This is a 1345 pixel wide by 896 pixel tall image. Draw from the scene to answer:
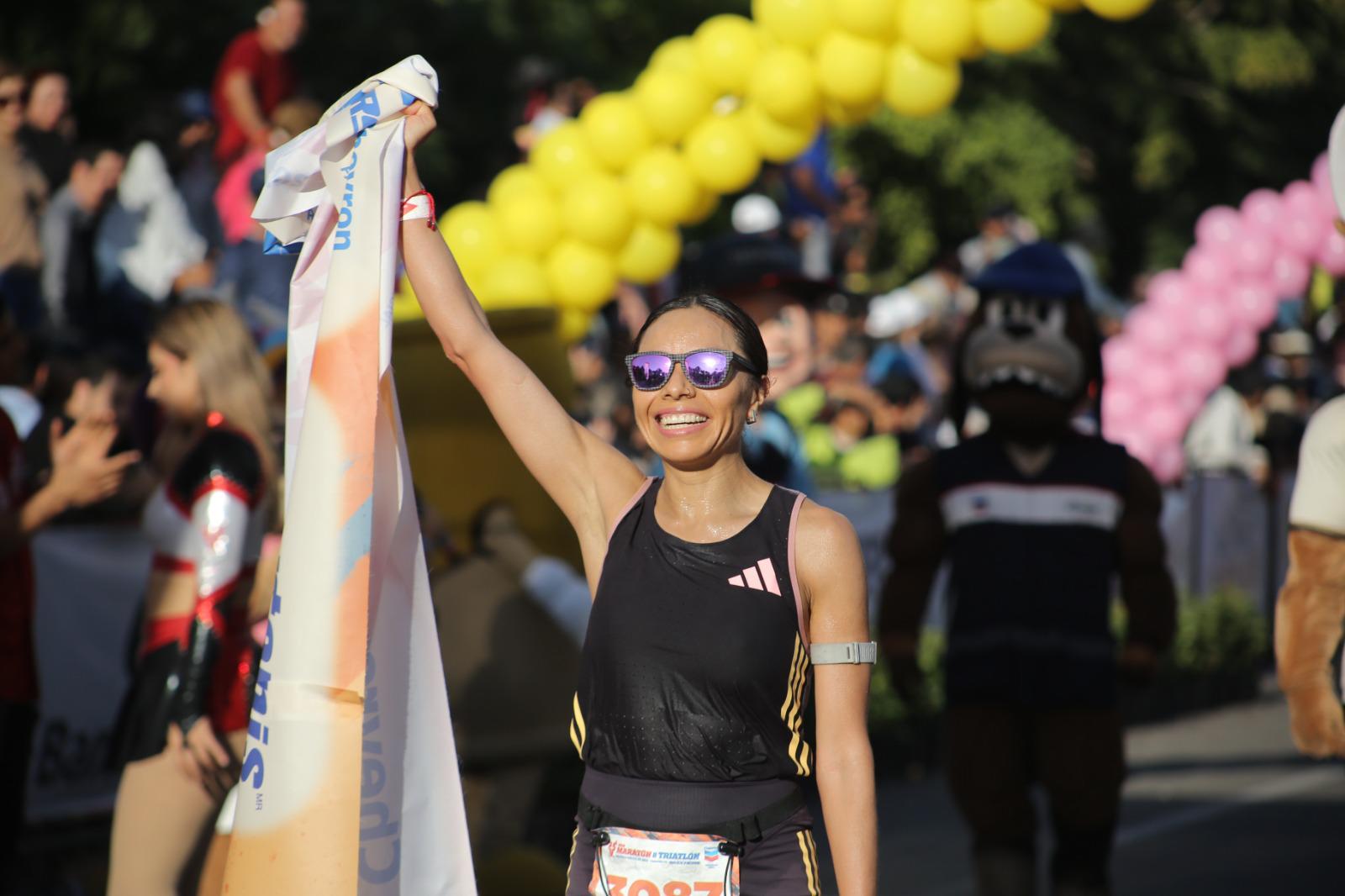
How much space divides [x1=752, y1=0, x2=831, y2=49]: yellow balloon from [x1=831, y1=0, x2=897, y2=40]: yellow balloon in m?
Result: 0.06

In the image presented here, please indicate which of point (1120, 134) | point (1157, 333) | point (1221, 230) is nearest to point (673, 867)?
point (1157, 333)

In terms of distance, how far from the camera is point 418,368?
262 inches

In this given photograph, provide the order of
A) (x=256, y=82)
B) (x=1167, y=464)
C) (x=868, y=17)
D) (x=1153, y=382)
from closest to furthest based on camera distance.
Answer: (x=868, y=17) < (x=256, y=82) < (x=1167, y=464) < (x=1153, y=382)

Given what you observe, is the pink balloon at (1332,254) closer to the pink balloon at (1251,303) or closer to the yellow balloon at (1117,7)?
the pink balloon at (1251,303)

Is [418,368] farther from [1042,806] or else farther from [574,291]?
[1042,806]

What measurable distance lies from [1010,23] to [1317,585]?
111 inches

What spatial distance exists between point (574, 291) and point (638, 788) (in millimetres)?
4880

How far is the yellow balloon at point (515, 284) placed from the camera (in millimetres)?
8086

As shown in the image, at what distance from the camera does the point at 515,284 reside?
26.6 ft

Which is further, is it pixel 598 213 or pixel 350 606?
pixel 598 213

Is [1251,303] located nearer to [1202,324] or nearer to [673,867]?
[1202,324]

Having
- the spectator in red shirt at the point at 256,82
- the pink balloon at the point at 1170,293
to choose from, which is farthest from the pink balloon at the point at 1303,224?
the spectator in red shirt at the point at 256,82

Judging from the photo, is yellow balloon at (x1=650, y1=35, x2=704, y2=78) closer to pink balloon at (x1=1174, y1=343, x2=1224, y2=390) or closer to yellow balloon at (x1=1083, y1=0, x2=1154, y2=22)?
yellow balloon at (x1=1083, y1=0, x2=1154, y2=22)

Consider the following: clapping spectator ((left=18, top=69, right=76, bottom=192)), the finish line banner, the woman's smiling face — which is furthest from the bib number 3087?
clapping spectator ((left=18, top=69, right=76, bottom=192))
